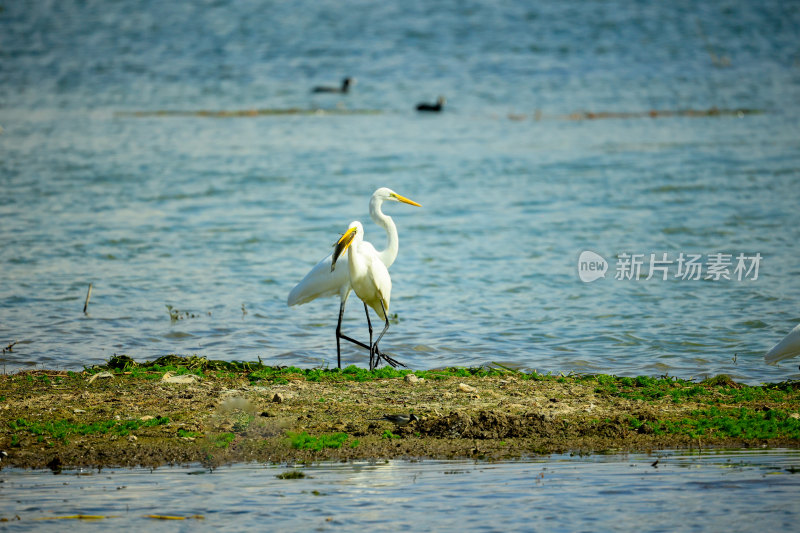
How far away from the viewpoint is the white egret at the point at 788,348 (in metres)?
7.66

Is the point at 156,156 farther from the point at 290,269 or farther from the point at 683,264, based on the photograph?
the point at 683,264

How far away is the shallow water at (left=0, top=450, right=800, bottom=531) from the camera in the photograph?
5.05 meters

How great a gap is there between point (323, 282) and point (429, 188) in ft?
34.0

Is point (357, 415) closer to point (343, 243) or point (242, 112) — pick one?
point (343, 243)

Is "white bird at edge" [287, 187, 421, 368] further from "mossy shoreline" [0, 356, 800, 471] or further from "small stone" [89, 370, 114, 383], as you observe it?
"small stone" [89, 370, 114, 383]

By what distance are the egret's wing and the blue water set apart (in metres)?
0.53

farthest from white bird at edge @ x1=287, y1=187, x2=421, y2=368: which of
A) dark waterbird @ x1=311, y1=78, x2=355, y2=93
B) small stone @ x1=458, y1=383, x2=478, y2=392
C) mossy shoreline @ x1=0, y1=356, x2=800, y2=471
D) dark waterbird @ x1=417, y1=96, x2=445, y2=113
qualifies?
dark waterbird @ x1=311, y1=78, x2=355, y2=93

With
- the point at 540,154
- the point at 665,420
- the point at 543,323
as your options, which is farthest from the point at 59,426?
the point at 540,154

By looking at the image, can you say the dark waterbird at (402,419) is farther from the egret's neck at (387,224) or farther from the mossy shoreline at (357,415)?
the egret's neck at (387,224)

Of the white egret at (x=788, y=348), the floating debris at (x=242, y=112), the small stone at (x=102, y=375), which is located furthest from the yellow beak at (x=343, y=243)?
the floating debris at (x=242, y=112)

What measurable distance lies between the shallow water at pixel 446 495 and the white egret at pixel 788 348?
6.23 feet

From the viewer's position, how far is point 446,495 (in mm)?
5375

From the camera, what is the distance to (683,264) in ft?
42.1

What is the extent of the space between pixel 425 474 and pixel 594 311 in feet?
18.1
